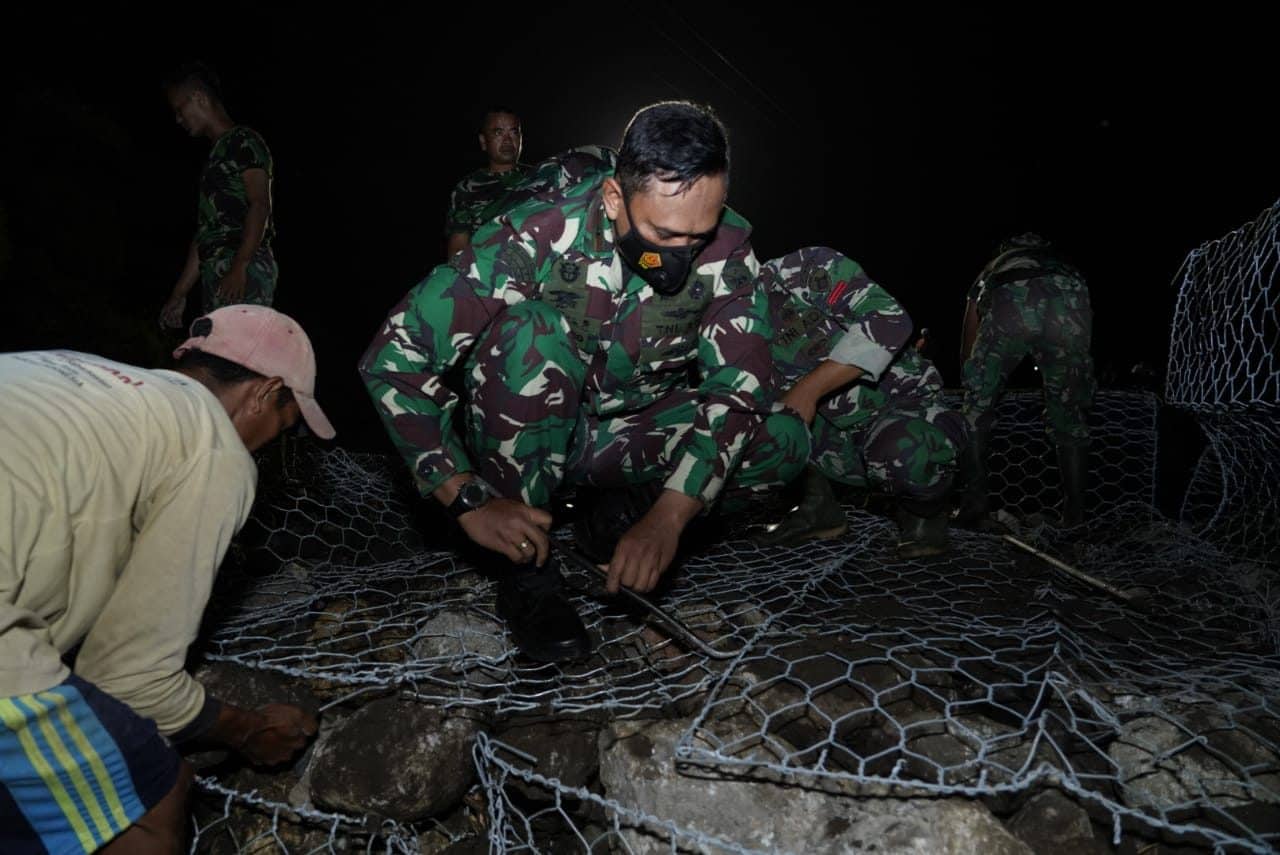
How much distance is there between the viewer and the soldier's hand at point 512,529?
5.27 feet

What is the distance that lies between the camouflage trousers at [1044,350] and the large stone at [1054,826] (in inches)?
91.2

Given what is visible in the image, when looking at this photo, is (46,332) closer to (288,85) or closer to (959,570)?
(288,85)

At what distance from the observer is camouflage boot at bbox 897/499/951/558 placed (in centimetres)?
260

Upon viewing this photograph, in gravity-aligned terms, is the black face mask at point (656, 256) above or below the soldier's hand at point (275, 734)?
above

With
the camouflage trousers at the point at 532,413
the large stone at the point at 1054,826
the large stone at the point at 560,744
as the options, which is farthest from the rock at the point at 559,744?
the large stone at the point at 1054,826

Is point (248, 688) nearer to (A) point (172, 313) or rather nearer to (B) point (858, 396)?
(B) point (858, 396)

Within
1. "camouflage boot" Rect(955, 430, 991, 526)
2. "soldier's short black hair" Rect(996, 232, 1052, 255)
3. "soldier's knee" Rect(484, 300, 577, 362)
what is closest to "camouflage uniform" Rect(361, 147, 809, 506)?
"soldier's knee" Rect(484, 300, 577, 362)

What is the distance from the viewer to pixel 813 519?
2.91m

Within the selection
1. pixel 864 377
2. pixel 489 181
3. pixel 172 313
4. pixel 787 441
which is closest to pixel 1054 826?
pixel 787 441

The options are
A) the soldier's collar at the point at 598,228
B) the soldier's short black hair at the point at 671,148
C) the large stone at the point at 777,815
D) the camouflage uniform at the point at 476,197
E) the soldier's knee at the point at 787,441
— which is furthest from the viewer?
the camouflage uniform at the point at 476,197

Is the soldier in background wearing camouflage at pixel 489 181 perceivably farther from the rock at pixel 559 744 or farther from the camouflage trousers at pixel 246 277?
the rock at pixel 559 744

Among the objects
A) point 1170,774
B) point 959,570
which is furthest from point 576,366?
point 959,570

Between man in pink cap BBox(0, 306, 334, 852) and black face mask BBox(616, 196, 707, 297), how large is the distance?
0.99 meters

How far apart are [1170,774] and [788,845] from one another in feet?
2.64
